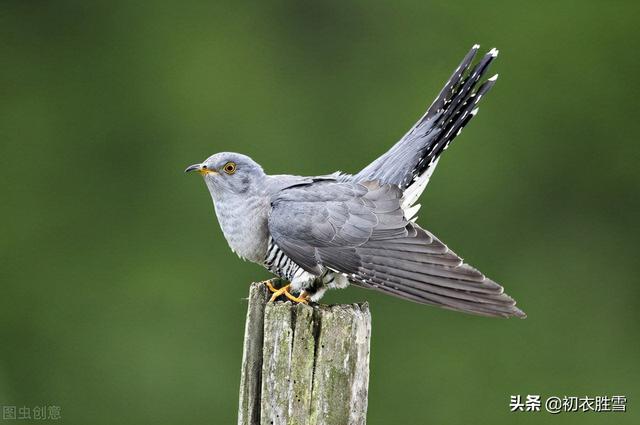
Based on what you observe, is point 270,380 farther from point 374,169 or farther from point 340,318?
point 374,169

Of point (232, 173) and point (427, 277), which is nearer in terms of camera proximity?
point (427, 277)

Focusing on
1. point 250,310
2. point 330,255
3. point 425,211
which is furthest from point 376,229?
point 425,211

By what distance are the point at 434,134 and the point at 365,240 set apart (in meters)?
0.63

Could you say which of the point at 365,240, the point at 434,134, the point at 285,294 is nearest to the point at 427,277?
the point at 365,240

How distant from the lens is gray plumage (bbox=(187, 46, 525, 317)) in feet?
8.93

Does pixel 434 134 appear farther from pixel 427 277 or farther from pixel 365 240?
pixel 427 277

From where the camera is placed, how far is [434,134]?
327 cm

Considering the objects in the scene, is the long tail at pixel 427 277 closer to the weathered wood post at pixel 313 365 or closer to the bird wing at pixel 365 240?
the bird wing at pixel 365 240

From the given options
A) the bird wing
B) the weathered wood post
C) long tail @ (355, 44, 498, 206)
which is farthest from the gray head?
the weathered wood post

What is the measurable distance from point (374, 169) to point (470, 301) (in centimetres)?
90

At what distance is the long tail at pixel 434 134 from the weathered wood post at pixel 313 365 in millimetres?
977

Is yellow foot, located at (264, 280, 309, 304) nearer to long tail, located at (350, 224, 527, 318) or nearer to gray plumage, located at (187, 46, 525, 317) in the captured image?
gray plumage, located at (187, 46, 525, 317)

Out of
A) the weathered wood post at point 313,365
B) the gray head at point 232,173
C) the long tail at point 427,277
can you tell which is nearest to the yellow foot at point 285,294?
the long tail at point 427,277

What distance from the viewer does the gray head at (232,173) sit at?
10.1ft
